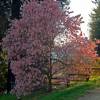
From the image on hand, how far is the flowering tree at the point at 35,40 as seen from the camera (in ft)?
64.3

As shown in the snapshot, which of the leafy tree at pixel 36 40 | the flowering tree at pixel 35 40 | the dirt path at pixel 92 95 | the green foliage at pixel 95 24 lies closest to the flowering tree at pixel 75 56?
the leafy tree at pixel 36 40

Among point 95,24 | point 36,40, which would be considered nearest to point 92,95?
point 36,40

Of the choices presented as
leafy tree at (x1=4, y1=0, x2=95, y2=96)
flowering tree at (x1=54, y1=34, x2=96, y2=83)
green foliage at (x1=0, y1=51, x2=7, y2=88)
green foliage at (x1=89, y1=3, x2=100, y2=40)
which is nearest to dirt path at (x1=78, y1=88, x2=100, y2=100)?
flowering tree at (x1=54, y1=34, x2=96, y2=83)

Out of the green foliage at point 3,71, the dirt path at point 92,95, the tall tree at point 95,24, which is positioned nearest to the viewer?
the dirt path at point 92,95

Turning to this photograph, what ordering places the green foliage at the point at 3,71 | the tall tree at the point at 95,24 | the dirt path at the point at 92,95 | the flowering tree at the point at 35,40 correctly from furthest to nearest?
the tall tree at the point at 95,24, the green foliage at the point at 3,71, the flowering tree at the point at 35,40, the dirt path at the point at 92,95

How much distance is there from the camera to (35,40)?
19.5 m

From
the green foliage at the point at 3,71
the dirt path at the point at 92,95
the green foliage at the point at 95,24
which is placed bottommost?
the dirt path at the point at 92,95

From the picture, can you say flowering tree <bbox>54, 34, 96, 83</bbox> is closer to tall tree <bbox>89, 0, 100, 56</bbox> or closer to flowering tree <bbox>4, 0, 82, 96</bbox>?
flowering tree <bbox>4, 0, 82, 96</bbox>

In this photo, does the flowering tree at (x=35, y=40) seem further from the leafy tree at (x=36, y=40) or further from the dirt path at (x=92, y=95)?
the dirt path at (x=92, y=95)

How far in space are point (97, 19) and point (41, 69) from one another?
45.7 m

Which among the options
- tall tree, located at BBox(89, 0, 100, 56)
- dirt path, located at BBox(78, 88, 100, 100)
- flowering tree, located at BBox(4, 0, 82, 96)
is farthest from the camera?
tall tree, located at BBox(89, 0, 100, 56)

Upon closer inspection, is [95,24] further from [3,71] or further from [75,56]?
[75,56]

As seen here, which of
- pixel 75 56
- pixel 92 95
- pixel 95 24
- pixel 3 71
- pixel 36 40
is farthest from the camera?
pixel 95 24

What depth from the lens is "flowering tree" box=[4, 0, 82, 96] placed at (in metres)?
19.6
